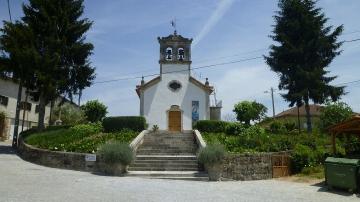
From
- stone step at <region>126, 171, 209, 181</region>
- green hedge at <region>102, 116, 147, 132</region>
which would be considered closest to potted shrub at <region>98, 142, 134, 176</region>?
stone step at <region>126, 171, 209, 181</region>

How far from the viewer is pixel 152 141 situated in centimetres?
2230

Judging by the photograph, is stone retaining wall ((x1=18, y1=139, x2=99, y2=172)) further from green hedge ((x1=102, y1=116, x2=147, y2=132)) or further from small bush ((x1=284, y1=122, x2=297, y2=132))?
small bush ((x1=284, y1=122, x2=297, y2=132))

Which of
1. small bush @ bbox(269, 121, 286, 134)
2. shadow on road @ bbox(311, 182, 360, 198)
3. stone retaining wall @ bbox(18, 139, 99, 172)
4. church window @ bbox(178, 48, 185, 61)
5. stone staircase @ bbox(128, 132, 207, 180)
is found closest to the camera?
shadow on road @ bbox(311, 182, 360, 198)

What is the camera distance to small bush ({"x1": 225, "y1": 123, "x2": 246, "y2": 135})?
83.6 ft

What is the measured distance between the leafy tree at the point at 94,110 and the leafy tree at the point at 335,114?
18705mm

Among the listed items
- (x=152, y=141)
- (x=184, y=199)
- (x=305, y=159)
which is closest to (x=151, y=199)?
(x=184, y=199)

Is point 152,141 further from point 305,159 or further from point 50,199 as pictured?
point 50,199

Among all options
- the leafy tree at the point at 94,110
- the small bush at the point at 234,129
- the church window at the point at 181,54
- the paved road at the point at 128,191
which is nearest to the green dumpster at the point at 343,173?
the paved road at the point at 128,191

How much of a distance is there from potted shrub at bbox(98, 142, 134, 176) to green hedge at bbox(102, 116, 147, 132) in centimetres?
1006

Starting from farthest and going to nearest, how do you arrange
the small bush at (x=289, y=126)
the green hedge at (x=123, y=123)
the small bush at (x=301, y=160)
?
the small bush at (x=289, y=126) < the green hedge at (x=123, y=123) < the small bush at (x=301, y=160)

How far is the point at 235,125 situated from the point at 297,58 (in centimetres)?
812

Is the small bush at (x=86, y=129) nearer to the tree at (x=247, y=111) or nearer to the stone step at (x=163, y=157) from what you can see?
the stone step at (x=163, y=157)

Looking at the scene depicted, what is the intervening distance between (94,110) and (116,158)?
17.5 m

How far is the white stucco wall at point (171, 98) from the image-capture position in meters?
31.3
